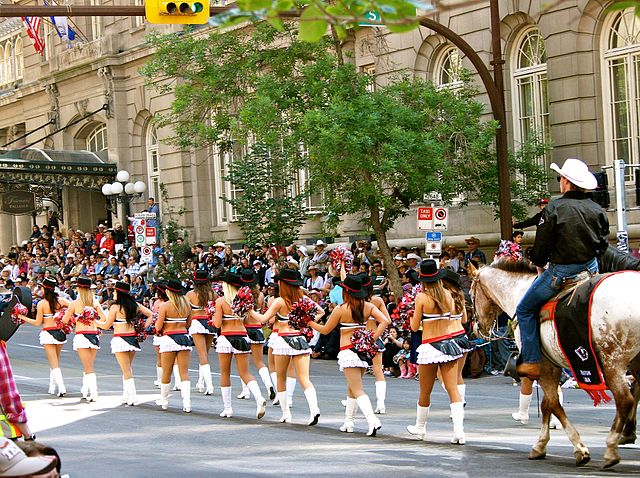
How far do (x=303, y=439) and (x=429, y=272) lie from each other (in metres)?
2.44

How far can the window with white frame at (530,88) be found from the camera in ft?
88.3

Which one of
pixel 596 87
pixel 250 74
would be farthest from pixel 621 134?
pixel 250 74

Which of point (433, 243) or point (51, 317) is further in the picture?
point (433, 243)

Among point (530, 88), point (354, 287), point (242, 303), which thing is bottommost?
point (242, 303)

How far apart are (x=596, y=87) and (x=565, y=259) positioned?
15.2 meters

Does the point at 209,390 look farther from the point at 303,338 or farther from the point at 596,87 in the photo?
the point at 596,87

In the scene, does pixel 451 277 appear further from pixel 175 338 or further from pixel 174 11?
pixel 174 11

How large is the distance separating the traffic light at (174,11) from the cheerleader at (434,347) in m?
6.59

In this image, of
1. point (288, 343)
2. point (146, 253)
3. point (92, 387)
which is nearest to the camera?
point (288, 343)

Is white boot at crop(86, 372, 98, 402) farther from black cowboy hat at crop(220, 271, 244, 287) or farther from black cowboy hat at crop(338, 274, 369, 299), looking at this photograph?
black cowboy hat at crop(338, 274, 369, 299)

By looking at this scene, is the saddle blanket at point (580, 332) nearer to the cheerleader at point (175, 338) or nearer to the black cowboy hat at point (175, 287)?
the cheerleader at point (175, 338)

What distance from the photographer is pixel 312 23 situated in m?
5.57

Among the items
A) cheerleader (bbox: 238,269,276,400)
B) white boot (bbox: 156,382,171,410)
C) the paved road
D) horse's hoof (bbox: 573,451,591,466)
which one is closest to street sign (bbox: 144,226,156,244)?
the paved road

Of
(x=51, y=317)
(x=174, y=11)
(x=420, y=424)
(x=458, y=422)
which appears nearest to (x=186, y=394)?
(x=51, y=317)
